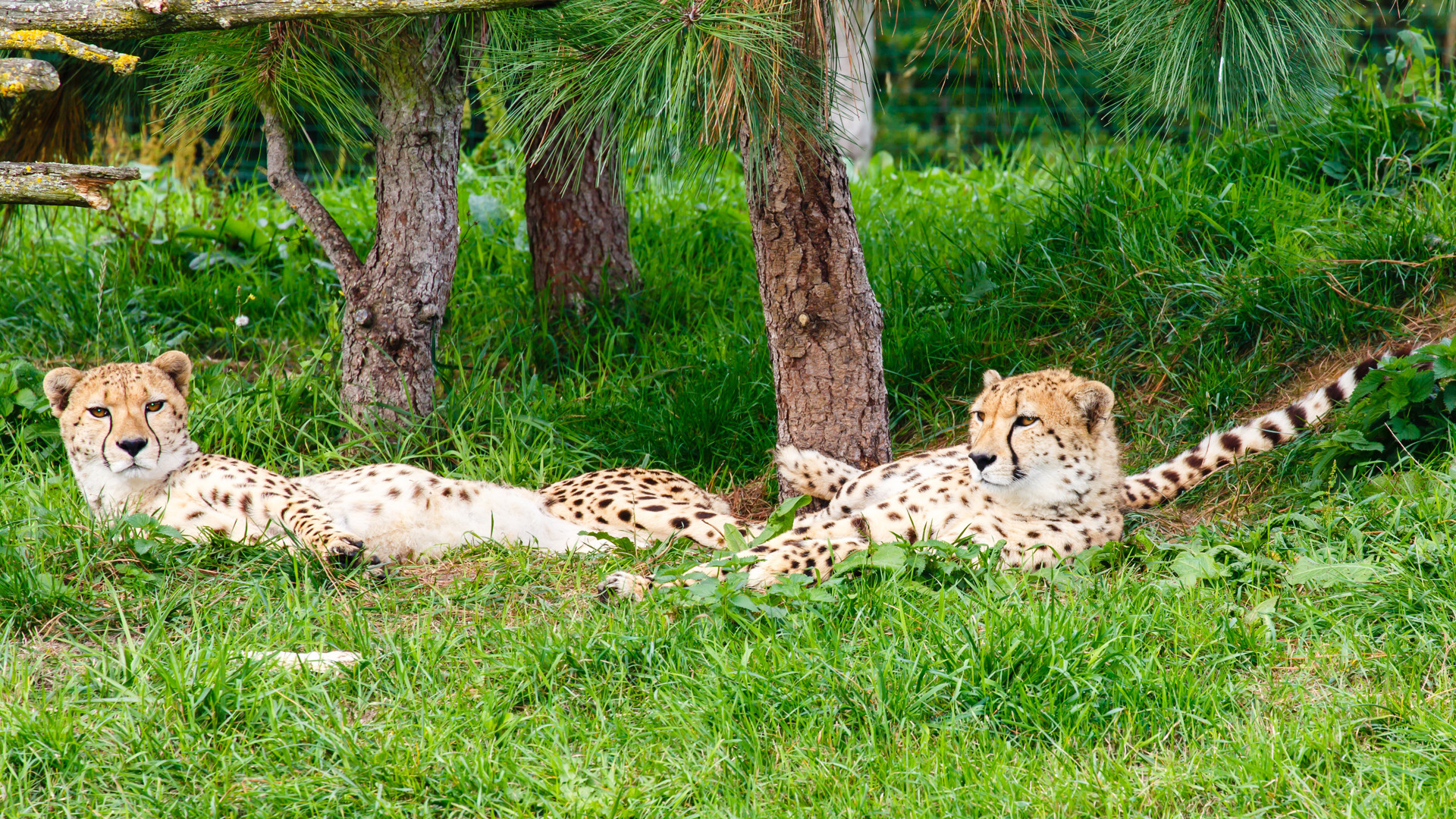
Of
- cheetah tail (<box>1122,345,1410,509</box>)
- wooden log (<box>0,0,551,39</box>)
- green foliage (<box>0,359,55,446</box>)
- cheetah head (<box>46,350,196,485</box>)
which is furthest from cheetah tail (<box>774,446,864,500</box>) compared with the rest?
green foliage (<box>0,359,55,446</box>)

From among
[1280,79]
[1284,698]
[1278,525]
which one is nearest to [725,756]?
[1284,698]

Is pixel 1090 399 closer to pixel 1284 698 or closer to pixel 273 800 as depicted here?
pixel 1284 698

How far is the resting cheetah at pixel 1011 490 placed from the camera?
10.3ft

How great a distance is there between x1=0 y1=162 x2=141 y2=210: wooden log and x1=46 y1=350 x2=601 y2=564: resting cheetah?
735mm

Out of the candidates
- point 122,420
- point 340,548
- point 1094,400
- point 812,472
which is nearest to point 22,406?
point 122,420

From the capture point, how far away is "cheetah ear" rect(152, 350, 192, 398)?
11.8 feet

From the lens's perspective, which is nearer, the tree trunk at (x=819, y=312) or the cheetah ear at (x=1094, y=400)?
the cheetah ear at (x=1094, y=400)

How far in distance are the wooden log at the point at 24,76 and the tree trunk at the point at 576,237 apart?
7.01 feet

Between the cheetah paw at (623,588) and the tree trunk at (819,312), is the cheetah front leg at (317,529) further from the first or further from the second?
the tree trunk at (819,312)

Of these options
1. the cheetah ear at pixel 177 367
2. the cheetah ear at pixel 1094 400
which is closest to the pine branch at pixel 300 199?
the cheetah ear at pixel 177 367

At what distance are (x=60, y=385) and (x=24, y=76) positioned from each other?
1.07 m

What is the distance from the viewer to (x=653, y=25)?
102 inches

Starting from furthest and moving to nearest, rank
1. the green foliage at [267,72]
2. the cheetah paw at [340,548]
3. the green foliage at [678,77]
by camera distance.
→ the green foliage at [267,72], the cheetah paw at [340,548], the green foliage at [678,77]

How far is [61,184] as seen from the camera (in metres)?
2.74
